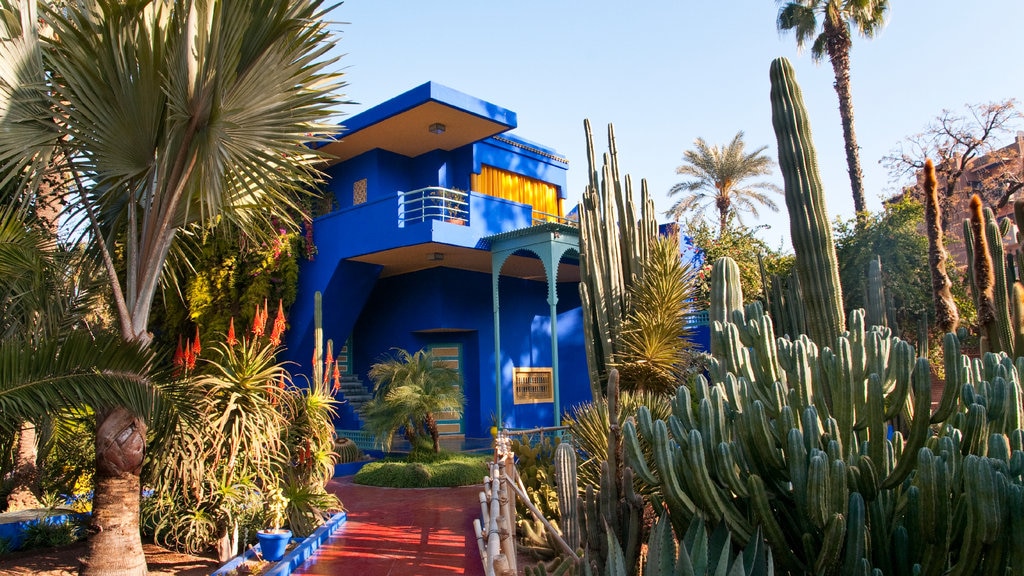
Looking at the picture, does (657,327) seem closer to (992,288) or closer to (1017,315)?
(992,288)

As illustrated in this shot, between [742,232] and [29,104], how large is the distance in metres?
19.9

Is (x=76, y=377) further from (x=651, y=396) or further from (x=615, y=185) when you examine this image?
(x=615, y=185)

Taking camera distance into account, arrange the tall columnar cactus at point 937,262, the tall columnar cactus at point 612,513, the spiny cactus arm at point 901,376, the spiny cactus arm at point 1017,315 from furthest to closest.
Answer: the tall columnar cactus at point 937,262 < the spiny cactus arm at point 1017,315 < the tall columnar cactus at point 612,513 < the spiny cactus arm at point 901,376

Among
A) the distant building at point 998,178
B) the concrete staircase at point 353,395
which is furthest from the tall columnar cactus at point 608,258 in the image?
the distant building at point 998,178

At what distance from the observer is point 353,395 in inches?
667

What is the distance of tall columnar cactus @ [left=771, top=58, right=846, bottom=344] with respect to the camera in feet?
20.3

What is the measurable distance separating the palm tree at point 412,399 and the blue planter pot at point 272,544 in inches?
201

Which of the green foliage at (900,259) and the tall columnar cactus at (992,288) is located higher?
the green foliage at (900,259)

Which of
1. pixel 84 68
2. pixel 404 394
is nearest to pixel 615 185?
pixel 404 394

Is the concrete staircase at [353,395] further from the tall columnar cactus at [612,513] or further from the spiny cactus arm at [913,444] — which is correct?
the spiny cactus arm at [913,444]

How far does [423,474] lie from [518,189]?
8.60 meters

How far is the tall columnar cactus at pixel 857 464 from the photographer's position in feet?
10.7

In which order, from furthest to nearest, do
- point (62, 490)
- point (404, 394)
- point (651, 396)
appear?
1. point (404, 394)
2. point (651, 396)
3. point (62, 490)

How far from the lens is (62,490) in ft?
24.0
